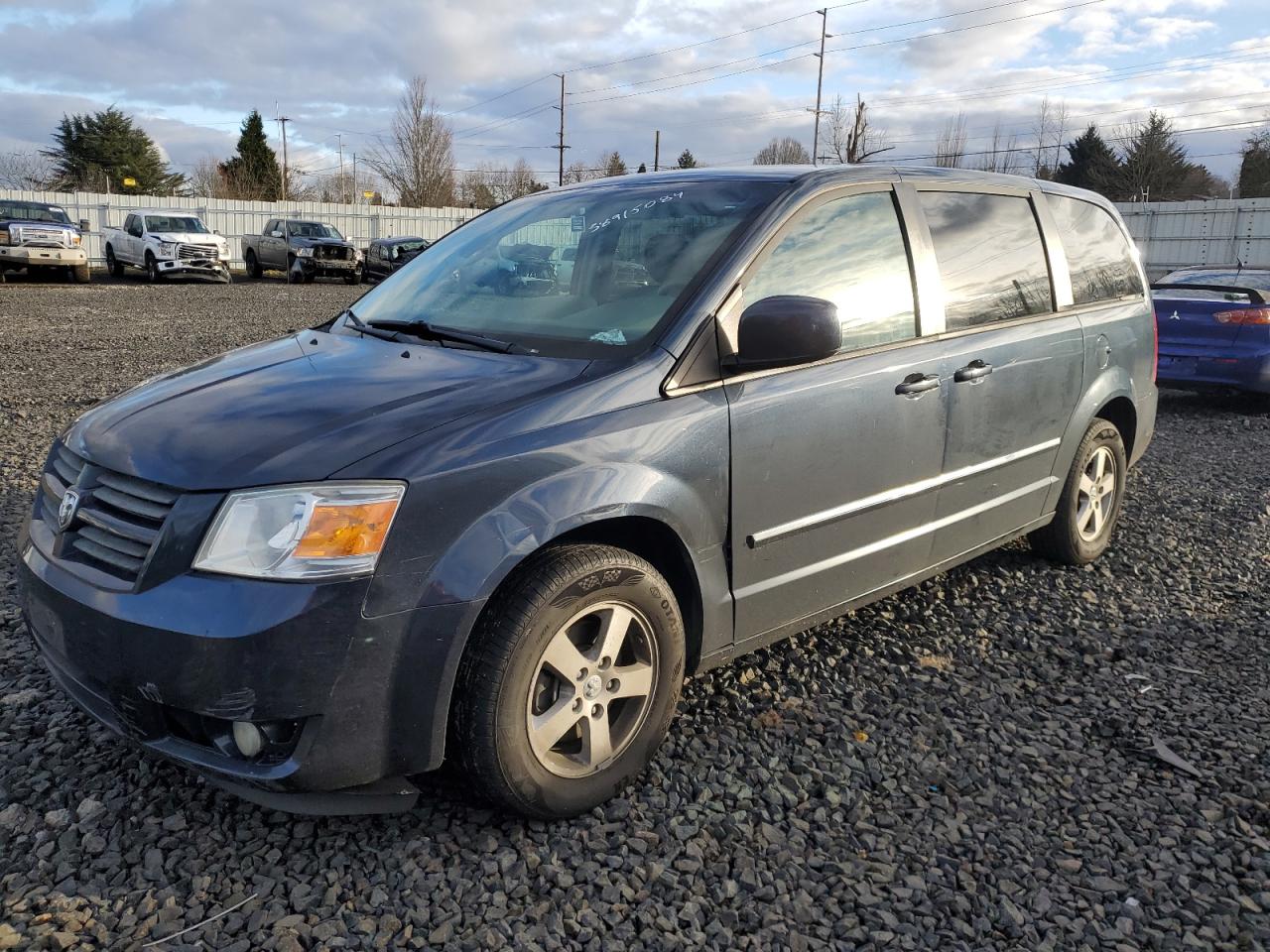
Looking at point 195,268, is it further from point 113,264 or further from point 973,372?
point 973,372

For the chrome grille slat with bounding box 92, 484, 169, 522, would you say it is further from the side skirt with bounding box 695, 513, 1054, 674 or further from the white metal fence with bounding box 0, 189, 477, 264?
the white metal fence with bounding box 0, 189, 477, 264

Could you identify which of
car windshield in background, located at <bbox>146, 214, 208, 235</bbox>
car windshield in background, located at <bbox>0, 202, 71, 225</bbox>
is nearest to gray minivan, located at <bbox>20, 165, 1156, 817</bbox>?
car windshield in background, located at <bbox>0, 202, 71, 225</bbox>

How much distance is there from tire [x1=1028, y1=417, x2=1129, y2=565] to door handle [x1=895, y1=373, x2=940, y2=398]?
1393 millimetres

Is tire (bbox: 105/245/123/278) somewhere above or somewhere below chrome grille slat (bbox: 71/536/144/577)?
above

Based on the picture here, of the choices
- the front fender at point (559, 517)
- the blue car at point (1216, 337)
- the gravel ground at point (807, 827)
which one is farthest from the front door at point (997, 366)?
the blue car at point (1216, 337)

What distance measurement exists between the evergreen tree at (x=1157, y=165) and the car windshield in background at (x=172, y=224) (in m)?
49.6

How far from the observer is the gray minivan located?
2.31 m

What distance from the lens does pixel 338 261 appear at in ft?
91.6

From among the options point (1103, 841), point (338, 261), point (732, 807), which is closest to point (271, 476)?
point (732, 807)

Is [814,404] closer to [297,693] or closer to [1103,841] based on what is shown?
[1103,841]

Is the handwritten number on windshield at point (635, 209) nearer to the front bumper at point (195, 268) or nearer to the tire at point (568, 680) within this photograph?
the tire at point (568, 680)

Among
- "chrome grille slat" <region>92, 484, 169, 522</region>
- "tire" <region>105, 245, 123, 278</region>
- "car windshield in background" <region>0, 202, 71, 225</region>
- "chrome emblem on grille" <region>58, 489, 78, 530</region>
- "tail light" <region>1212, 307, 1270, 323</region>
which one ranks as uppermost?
"car windshield in background" <region>0, 202, 71, 225</region>

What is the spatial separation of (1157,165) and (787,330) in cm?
6316

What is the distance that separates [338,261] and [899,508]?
2678 cm
